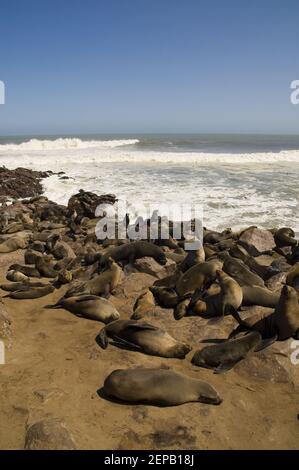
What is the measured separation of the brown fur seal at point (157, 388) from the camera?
11.0 ft

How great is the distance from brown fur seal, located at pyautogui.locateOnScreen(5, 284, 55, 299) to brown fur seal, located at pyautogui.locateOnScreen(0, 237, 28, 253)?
2409 mm

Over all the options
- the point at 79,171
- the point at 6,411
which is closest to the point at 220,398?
the point at 6,411

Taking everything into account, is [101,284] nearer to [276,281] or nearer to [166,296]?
[166,296]

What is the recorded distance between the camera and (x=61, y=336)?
4523 millimetres

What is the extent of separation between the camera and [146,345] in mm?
4133

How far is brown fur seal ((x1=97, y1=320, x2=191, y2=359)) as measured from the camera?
13.4ft

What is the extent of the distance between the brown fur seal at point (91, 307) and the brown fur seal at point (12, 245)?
3.04m

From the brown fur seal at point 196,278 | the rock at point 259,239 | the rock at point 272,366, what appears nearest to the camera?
the rock at point 272,366

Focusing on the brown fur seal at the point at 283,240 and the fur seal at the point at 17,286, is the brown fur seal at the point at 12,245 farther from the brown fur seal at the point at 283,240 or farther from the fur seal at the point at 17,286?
the brown fur seal at the point at 283,240

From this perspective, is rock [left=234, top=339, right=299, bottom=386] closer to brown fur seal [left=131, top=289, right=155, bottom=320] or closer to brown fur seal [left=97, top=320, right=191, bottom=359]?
brown fur seal [left=97, top=320, right=191, bottom=359]

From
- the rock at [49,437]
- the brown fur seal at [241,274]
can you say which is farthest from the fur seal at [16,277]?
the rock at [49,437]

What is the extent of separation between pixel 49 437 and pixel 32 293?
115 inches

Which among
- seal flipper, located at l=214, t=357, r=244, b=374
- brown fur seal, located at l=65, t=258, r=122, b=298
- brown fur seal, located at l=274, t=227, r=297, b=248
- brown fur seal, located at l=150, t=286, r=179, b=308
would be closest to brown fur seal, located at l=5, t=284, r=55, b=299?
brown fur seal, located at l=65, t=258, r=122, b=298
